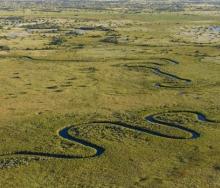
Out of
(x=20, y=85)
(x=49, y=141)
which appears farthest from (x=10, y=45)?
(x=49, y=141)

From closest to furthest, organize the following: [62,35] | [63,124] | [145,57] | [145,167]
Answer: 1. [145,167]
2. [63,124]
3. [145,57]
4. [62,35]

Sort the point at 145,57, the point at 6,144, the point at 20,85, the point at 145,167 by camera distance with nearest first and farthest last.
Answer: the point at 145,167 < the point at 6,144 < the point at 20,85 < the point at 145,57

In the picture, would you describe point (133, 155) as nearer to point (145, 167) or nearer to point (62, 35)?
point (145, 167)

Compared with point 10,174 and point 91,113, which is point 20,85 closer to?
point 91,113

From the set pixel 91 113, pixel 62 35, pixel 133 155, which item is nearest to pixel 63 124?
pixel 91 113

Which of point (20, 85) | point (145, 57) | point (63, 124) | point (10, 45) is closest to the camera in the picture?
point (63, 124)

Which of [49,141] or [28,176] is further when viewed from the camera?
[49,141]
